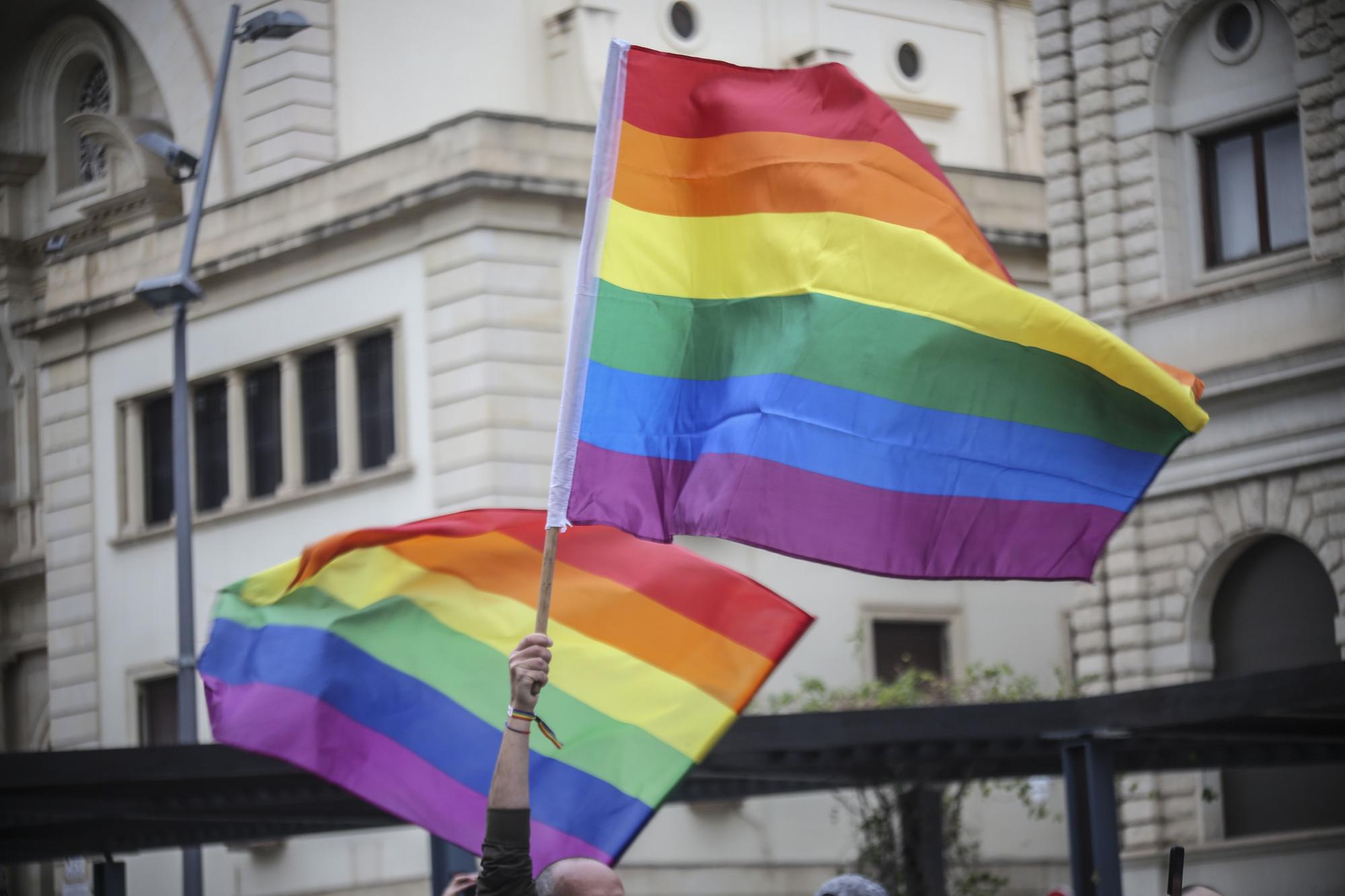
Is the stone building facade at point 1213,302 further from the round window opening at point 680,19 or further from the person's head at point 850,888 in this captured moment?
the person's head at point 850,888

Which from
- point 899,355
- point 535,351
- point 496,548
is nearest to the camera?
point 899,355

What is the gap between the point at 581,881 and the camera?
709cm

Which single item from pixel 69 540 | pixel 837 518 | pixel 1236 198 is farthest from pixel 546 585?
pixel 69 540

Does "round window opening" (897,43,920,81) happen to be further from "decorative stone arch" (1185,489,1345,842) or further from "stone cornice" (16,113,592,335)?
"decorative stone arch" (1185,489,1345,842)

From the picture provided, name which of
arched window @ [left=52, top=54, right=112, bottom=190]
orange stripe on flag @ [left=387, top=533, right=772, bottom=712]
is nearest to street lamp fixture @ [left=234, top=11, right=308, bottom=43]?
orange stripe on flag @ [left=387, top=533, right=772, bottom=712]

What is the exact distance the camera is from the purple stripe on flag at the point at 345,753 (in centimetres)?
1166

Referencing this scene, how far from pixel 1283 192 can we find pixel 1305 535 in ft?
11.7

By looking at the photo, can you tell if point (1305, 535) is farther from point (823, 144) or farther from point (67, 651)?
point (67, 651)

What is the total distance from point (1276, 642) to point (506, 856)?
20.1 meters

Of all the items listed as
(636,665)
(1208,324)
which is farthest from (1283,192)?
(636,665)

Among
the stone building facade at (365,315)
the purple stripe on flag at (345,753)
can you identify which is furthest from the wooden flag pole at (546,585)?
the stone building facade at (365,315)

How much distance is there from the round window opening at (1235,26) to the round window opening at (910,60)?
13148 millimetres

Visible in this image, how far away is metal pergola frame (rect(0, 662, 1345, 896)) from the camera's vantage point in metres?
14.2

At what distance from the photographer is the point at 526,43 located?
35.6m
